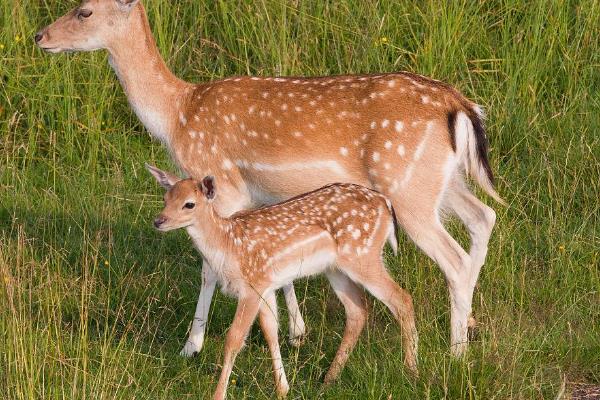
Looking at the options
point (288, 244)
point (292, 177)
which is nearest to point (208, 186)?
point (288, 244)

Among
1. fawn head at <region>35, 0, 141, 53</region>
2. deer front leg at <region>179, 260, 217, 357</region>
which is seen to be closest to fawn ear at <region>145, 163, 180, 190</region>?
deer front leg at <region>179, 260, 217, 357</region>

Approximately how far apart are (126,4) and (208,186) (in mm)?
1589

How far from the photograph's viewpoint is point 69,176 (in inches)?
316

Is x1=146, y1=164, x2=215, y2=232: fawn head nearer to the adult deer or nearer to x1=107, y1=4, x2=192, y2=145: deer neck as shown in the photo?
the adult deer

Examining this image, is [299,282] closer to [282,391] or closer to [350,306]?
[350,306]

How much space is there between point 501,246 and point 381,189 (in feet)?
3.11

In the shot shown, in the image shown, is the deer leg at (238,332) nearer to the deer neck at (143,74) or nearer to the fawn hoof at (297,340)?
the fawn hoof at (297,340)

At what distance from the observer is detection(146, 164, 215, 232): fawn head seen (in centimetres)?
565

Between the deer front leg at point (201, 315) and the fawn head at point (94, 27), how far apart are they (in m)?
1.43

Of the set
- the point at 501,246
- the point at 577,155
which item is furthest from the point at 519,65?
the point at 501,246

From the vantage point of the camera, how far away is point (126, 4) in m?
6.91

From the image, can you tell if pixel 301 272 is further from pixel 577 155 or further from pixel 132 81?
pixel 577 155

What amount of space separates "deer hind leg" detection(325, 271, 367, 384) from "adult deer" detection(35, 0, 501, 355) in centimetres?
31

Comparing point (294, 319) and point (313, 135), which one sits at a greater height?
point (313, 135)
